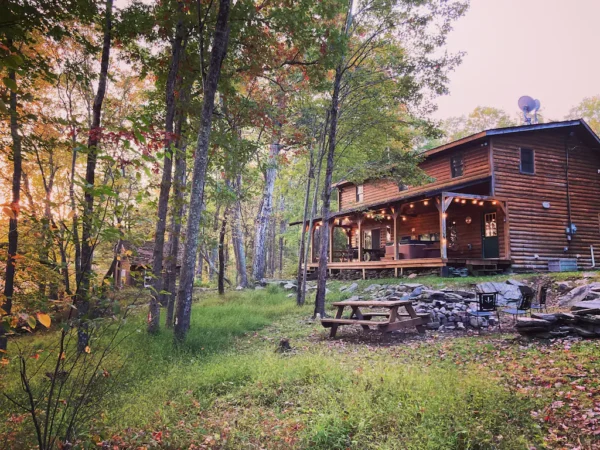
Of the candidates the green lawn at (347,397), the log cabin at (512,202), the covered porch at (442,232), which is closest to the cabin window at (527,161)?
the log cabin at (512,202)

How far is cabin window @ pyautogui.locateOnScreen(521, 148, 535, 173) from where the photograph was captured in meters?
18.2

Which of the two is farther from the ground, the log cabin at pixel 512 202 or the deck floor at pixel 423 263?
the log cabin at pixel 512 202

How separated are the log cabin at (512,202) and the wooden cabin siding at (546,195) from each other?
0.16ft

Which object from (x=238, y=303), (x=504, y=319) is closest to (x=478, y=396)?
(x=504, y=319)

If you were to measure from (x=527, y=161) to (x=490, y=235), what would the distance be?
169 inches

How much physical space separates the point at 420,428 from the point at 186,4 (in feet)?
29.3

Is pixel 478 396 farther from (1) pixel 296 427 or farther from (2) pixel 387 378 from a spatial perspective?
(1) pixel 296 427

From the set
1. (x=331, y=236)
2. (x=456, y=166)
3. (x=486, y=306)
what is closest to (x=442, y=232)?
(x=456, y=166)

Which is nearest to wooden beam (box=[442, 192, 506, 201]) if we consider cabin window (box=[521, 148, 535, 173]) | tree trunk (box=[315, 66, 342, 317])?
cabin window (box=[521, 148, 535, 173])

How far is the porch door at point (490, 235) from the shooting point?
699 inches

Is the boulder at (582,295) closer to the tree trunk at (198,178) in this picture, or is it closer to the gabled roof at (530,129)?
the gabled roof at (530,129)

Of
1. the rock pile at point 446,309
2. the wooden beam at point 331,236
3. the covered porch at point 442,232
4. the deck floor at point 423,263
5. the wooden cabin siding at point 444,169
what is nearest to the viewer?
the rock pile at point 446,309

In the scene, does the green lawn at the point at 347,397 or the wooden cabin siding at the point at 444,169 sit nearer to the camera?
the green lawn at the point at 347,397

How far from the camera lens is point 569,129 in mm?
18953
